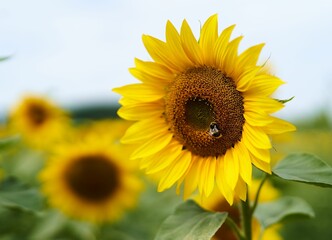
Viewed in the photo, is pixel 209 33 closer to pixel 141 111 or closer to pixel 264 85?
pixel 264 85

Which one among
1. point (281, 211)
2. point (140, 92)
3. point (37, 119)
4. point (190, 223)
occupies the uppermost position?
point (140, 92)

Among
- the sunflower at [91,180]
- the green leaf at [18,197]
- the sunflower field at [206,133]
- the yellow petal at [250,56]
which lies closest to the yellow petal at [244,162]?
the sunflower field at [206,133]

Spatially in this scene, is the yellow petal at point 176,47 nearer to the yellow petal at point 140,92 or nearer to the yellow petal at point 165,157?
the yellow petal at point 140,92

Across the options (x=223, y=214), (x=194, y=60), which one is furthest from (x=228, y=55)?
(x=223, y=214)

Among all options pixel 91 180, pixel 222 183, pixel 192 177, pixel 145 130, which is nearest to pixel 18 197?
pixel 145 130

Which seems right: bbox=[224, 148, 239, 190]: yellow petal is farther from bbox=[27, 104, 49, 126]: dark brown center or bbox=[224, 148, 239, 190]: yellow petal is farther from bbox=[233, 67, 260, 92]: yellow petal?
bbox=[27, 104, 49, 126]: dark brown center

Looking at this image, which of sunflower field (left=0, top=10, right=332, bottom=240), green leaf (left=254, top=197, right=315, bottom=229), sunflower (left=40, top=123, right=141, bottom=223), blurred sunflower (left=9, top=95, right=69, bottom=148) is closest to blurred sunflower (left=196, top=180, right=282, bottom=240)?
sunflower field (left=0, top=10, right=332, bottom=240)

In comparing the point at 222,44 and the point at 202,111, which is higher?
the point at 222,44

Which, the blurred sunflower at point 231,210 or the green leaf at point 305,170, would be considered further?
the blurred sunflower at point 231,210
